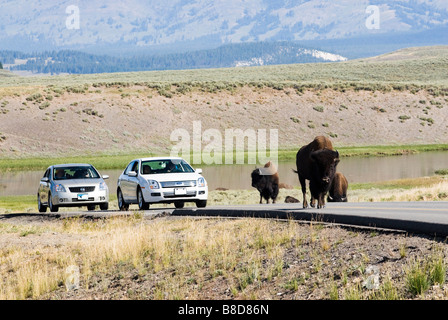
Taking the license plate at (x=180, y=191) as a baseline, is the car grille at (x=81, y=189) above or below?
below

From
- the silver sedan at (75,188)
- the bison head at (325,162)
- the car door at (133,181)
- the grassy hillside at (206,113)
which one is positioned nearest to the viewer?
the bison head at (325,162)

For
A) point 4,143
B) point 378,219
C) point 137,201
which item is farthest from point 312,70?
point 378,219

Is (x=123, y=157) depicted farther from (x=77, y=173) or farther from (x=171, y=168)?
(x=171, y=168)

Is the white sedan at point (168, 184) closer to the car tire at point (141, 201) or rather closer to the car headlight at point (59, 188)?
the car tire at point (141, 201)

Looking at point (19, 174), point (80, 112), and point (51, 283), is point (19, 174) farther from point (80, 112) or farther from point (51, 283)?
point (51, 283)

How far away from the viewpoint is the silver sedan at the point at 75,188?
2652cm

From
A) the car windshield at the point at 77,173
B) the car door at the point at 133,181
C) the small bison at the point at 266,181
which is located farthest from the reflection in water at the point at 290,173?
the car door at the point at 133,181

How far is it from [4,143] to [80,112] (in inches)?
500

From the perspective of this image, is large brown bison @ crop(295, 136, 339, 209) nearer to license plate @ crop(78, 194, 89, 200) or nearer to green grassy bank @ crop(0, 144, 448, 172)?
license plate @ crop(78, 194, 89, 200)

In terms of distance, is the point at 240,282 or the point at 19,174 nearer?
the point at 240,282

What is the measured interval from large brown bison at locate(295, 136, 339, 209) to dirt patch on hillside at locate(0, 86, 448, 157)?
56828mm

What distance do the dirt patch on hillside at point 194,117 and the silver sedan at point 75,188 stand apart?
45.9 meters

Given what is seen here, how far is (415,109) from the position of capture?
9581 cm

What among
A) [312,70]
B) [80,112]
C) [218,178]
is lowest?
[218,178]
